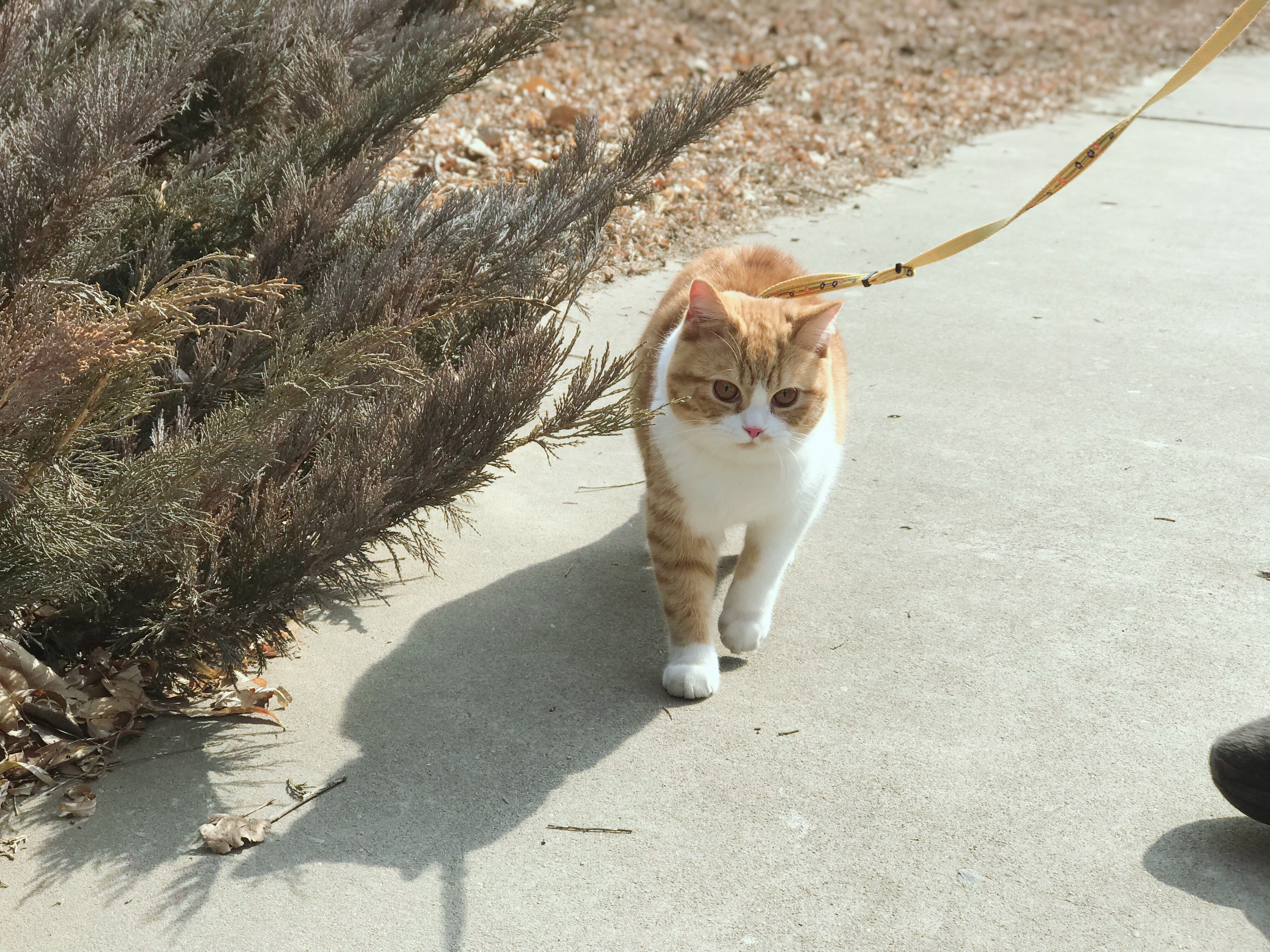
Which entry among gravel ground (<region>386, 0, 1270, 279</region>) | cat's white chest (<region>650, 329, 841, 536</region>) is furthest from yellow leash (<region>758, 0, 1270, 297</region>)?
gravel ground (<region>386, 0, 1270, 279</region>)

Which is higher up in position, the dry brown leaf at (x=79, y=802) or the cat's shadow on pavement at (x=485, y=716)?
the dry brown leaf at (x=79, y=802)

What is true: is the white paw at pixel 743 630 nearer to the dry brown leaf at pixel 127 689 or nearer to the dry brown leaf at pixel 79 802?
the dry brown leaf at pixel 127 689

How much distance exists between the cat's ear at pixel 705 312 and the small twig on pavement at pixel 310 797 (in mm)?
1374

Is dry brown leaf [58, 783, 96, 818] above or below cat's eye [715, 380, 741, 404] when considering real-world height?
below

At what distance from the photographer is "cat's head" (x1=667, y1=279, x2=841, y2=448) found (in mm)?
2920

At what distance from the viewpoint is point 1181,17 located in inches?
553

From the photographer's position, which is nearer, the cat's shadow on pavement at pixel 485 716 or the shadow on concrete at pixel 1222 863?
the shadow on concrete at pixel 1222 863

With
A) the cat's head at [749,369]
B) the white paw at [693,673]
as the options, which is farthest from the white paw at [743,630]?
the cat's head at [749,369]

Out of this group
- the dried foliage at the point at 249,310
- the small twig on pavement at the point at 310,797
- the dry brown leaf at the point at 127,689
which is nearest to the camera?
the dried foliage at the point at 249,310

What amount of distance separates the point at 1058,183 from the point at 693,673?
61.5 inches

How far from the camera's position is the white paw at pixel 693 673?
2953mm

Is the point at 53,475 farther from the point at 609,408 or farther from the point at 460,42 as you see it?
the point at 460,42

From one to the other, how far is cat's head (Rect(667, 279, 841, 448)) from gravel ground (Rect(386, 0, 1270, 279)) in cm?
212

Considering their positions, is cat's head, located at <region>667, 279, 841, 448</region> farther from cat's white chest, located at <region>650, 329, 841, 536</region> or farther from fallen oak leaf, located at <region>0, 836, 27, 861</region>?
fallen oak leaf, located at <region>0, 836, 27, 861</region>
